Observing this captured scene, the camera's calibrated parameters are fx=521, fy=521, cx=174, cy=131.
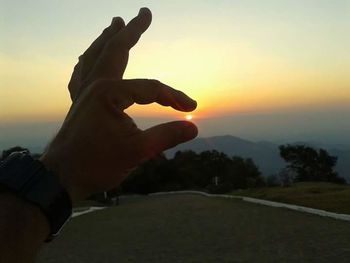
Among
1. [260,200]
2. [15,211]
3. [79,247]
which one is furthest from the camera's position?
[260,200]

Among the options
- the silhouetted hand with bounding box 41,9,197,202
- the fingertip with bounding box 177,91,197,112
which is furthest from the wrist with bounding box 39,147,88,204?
the fingertip with bounding box 177,91,197,112

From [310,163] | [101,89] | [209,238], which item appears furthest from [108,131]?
[310,163]

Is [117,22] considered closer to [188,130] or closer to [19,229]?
[188,130]

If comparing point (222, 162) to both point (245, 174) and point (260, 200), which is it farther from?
point (260, 200)

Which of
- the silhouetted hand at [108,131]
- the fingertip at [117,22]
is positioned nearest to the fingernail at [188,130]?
the silhouetted hand at [108,131]

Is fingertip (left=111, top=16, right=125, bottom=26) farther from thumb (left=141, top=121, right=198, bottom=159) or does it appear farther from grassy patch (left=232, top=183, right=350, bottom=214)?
grassy patch (left=232, top=183, right=350, bottom=214)

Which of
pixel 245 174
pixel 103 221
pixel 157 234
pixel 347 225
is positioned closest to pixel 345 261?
pixel 347 225
